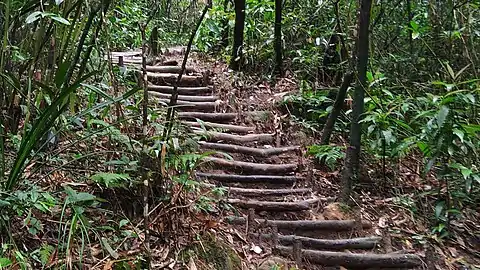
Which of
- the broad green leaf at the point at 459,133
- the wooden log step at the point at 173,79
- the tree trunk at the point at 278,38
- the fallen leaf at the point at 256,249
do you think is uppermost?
the tree trunk at the point at 278,38

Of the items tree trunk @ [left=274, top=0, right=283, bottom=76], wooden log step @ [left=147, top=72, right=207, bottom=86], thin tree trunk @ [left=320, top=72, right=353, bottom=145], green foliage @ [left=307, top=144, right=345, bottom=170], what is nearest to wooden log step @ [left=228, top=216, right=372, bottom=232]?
green foliage @ [left=307, top=144, right=345, bottom=170]

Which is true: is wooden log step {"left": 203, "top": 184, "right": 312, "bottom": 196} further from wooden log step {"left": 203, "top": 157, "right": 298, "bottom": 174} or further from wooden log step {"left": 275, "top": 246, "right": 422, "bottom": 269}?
wooden log step {"left": 275, "top": 246, "right": 422, "bottom": 269}

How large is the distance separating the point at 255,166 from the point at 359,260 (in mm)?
1595

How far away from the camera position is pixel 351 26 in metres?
4.79

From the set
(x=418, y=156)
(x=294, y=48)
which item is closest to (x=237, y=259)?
(x=418, y=156)

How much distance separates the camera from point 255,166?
449 cm

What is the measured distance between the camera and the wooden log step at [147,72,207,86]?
6379 mm

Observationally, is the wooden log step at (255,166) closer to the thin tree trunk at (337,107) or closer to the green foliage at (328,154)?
the green foliage at (328,154)

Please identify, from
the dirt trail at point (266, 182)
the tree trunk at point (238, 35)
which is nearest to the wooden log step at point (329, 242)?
the dirt trail at point (266, 182)

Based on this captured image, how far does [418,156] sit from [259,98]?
2364 mm

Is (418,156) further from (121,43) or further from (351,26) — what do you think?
(121,43)

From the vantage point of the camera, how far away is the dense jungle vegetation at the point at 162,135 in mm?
2289

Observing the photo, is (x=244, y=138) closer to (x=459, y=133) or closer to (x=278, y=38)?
(x=278, y=38)

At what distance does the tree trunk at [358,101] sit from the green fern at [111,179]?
2.01 m
